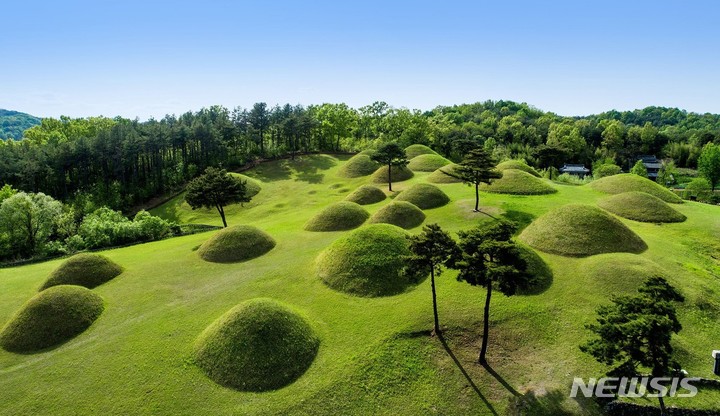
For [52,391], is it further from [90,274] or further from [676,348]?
[676,348]

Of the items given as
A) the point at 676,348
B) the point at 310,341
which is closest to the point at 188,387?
the point at 310,341

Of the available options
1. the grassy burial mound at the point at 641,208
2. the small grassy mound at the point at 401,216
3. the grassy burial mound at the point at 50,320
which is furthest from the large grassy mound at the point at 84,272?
the grassy burial mound at the point at 641,208

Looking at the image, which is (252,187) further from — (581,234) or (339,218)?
(581,234)

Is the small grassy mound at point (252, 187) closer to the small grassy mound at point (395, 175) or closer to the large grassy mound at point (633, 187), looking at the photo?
the small grassy mound at point (395, 175)

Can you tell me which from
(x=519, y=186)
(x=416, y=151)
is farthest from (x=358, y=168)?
(x=519, y=186)

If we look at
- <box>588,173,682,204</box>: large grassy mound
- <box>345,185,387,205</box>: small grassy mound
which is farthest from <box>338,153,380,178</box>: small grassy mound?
<box>588,173,682,204</box>: large grassy mound

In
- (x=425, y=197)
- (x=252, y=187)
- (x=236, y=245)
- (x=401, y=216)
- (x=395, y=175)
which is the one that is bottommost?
(x=236, y=245)
